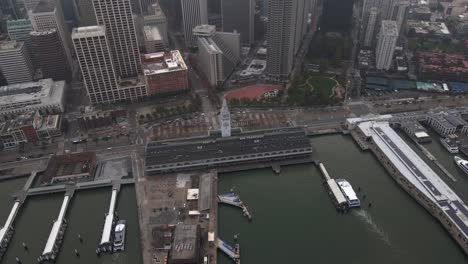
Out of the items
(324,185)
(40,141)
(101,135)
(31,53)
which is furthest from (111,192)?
(31,53)

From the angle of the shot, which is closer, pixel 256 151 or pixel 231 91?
pixel 256 151

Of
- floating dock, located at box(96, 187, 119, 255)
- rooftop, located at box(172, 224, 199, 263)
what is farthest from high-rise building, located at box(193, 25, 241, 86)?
rooftop, located at box(172, 224, 199, 263)

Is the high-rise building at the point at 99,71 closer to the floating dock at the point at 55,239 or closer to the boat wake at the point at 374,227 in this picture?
the floating dock at the point at 55,239

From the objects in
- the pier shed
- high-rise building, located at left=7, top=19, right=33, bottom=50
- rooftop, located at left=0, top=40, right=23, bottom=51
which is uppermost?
high-rise building, located at left=7, top=19, right=33, bottom=50

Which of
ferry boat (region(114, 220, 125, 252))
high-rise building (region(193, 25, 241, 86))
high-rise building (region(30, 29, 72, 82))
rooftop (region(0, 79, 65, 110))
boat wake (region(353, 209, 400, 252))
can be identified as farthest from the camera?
high-rise building (region(193, 25, 241, 86))

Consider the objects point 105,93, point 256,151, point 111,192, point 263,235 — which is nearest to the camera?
point 263,235

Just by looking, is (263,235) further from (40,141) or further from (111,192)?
(40,141)

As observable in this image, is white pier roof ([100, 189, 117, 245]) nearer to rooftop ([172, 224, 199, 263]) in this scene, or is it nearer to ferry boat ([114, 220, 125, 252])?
ferry boat ([114, 220, 125, 252])
